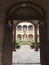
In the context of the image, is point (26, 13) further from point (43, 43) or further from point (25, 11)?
point (43, 43)

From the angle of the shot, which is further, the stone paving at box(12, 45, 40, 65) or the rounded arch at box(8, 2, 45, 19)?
the stone paving at box(12, 45, 40, 65)

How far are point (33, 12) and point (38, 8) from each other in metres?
0.41

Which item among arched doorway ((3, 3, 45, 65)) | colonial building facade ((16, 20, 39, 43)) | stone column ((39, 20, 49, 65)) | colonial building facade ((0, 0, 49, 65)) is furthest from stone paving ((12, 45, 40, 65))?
colonial building facade ((16, 20, 39, 43))

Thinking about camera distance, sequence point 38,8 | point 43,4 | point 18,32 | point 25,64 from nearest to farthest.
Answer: point 43,4 → point 38,8 → point 25,64 → point 18,32

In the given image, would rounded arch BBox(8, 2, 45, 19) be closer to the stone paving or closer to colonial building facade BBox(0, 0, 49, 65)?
colonial building facade BBox(0, 0, 49, 65)

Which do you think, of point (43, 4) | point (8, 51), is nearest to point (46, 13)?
point (43, 4)

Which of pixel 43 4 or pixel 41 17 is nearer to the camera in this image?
pixel 43 4

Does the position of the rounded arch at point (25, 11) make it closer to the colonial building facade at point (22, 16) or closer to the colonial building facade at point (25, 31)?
the colonial building facade at point (22, 16)

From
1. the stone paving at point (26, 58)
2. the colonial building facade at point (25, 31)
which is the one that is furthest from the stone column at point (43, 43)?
the colonial building facade at point (25, 31)

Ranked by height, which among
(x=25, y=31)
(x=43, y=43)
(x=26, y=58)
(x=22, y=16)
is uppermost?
(x=25, y=31)

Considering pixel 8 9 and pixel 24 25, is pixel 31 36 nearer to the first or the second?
pixel 24 25

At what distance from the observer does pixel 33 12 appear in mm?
7996

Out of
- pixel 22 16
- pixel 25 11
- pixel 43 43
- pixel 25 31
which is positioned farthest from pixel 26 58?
pixel 25 31

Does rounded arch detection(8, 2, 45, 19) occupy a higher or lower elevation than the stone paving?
higher
